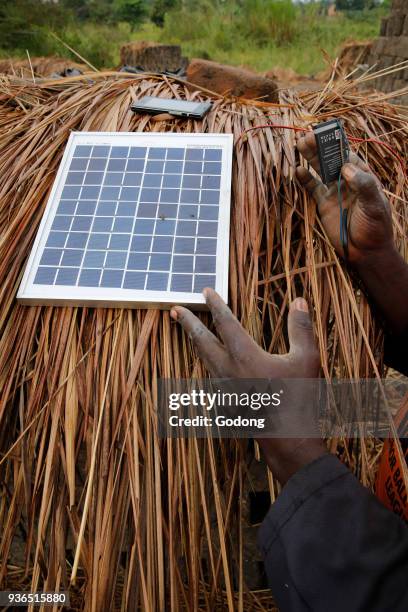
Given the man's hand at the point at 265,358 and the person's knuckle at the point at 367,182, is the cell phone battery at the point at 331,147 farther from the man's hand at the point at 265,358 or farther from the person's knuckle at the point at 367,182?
the man's hand at the point at 265,358

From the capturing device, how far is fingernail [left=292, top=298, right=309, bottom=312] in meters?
0.98

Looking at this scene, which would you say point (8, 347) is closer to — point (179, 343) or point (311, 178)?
point (179, 343)

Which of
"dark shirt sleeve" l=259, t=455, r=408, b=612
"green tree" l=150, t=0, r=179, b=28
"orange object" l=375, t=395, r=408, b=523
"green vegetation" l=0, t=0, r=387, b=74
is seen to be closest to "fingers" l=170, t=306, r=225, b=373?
"dark shirt sleeve" l=259, t=455, r=408, b=612

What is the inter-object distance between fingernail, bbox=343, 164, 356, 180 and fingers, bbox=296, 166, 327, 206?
12cm

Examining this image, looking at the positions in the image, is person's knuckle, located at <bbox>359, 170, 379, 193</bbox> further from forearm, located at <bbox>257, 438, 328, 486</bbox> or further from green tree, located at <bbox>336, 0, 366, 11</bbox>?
green tree, located at <bbox>336, 0, 366, 11</bbox>

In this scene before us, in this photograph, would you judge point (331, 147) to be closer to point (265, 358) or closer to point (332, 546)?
point (265, 358)

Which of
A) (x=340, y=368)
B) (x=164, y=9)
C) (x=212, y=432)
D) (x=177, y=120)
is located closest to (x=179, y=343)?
(x=212, y=432)

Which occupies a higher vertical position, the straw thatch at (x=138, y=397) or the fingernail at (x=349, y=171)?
the fingernail at (x=349, y=171)

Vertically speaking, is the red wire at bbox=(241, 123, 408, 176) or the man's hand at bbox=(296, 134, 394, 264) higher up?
the red wire at bbox=(241, 123, 408, 176)

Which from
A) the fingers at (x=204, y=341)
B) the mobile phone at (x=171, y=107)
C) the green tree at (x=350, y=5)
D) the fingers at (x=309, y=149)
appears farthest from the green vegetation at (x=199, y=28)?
the fingers at (x=204, y=341)

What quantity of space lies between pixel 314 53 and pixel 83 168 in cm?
994

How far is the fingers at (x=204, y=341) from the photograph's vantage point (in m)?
0.93

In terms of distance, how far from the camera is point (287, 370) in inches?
36.4

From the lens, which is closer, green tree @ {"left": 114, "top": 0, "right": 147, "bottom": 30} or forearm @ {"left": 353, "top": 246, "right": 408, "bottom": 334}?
forearm @ {"left": 353, "top": 246, "right": 408, "bottom": 334}
